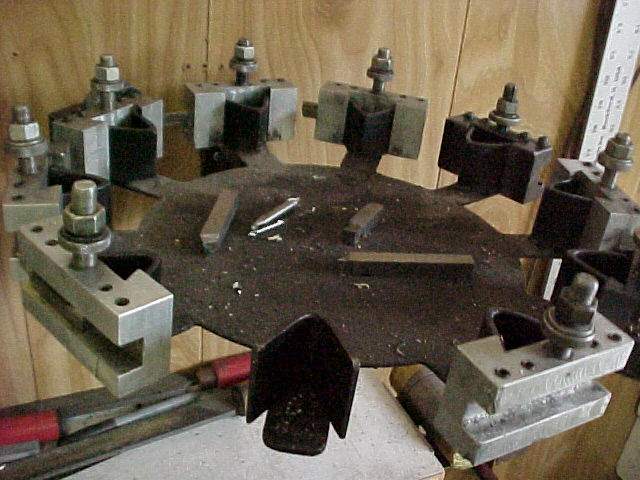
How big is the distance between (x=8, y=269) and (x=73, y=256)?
40 centimetres

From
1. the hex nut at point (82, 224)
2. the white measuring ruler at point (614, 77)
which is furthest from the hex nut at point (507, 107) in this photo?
the hex nut at point (82, 224)

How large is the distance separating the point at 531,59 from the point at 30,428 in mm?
750

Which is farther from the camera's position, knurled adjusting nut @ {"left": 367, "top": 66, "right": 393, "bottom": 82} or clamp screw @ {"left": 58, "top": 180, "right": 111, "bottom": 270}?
knurled adjusting nut @ {"left": 367, "top": 66, "right": 393, "bottom": 82}

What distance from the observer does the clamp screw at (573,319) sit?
0.41 meters

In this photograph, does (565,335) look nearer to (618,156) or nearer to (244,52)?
(618,156)

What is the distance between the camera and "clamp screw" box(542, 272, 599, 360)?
1.35 feet

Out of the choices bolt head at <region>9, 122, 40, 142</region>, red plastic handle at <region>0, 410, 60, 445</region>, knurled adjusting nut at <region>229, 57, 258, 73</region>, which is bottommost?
red plastic handle at <region>0, 410, 60, 445</region>

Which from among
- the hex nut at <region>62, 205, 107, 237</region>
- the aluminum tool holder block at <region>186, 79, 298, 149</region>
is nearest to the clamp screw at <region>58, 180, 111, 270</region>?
the hex nut at <region>62, 205, 107, 237</region>

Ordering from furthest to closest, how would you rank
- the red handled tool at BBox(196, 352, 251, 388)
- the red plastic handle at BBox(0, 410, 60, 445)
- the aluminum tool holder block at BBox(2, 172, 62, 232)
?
1. the red handled tool at BBox(196, 352, 251, 388)
2. the red plastic handle at BBox(0, 410, 60, 445)
3. the aluminum tool holder block at BBox(2, 172, 62, 232)

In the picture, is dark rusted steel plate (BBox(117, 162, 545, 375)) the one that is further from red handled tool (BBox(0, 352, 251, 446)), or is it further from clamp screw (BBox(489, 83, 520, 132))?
red handled tool (BBox(0, 352, 251, 446))

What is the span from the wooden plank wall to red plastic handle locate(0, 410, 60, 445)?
108 mm

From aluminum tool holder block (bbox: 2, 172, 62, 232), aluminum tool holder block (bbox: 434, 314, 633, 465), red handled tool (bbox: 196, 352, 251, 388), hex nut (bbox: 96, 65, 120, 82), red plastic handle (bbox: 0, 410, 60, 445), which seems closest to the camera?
aluminum tool holder block (bbox: 434, 314, 633, 465)

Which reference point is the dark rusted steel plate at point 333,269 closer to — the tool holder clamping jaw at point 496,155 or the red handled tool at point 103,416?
the tool holder clamping jaw at point 496,155

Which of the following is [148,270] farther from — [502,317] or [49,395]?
[49,395]
